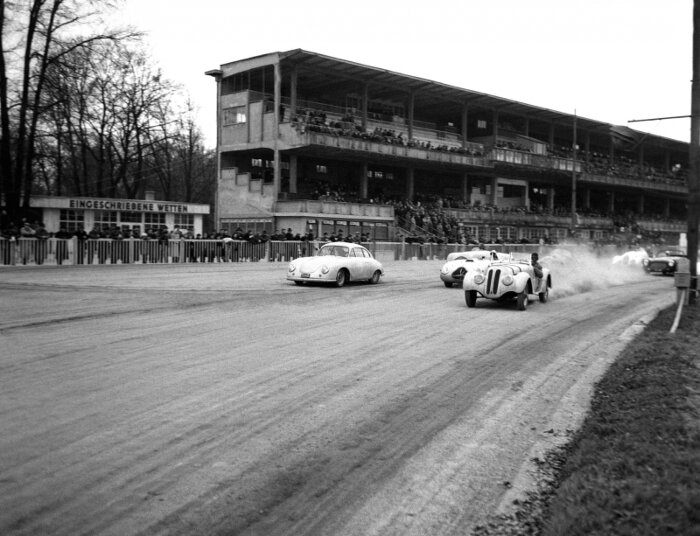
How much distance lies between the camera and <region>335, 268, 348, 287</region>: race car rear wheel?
19572 millimetres

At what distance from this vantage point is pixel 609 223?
6975 cm

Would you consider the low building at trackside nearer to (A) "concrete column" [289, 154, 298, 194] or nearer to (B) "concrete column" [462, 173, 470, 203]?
(A) "concrete column" [289, 154, 298, 194]

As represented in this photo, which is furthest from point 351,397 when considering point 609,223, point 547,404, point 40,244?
point 609,223

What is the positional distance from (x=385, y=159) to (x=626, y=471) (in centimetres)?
4829

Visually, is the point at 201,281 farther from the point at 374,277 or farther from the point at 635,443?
the point at 635,443

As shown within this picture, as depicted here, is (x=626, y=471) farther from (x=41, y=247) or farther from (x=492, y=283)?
(x=41, y=247)

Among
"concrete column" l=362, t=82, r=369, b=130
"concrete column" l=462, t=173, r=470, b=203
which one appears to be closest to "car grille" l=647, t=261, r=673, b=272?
"concrete column" l=362, t=82, r=369, b=130

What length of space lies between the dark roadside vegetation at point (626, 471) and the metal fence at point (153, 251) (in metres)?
22.3

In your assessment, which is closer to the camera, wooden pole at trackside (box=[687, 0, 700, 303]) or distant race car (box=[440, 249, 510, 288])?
wooden pole at trackside (box=[687, 0, 700, 303])

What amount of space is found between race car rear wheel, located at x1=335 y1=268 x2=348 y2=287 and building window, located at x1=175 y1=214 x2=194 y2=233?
26.6 meters

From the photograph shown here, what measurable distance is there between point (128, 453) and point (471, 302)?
11.4m

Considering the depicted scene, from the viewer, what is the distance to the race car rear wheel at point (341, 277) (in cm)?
1957

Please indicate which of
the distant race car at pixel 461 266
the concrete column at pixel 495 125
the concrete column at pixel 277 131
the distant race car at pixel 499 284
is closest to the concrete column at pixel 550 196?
the concrete column at pixel 495 125

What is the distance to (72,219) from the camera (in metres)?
39.6
